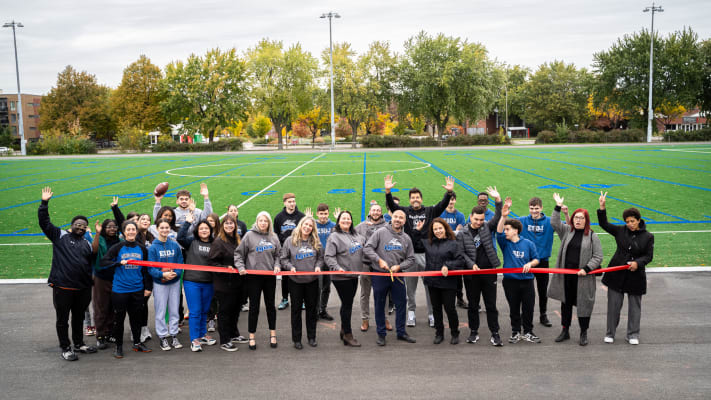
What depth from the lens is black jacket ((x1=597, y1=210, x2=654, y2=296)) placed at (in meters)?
6.50

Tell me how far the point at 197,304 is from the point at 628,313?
5690 mm

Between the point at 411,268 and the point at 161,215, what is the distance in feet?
12.2

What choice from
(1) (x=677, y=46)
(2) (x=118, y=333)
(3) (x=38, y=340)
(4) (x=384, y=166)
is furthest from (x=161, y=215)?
(1) (x=677, y=46)

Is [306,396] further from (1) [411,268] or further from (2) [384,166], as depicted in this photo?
(2) [384,166]

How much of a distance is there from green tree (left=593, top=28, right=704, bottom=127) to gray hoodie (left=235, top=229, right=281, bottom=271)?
64.6 meters

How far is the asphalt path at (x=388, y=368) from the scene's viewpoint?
5.36 metres

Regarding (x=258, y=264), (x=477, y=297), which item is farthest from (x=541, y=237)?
(x=258, y=264)

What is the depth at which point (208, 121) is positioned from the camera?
61125mm

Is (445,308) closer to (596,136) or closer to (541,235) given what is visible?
(541,235)

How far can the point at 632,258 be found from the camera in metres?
6.62

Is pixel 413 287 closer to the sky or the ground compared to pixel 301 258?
closer to the ground

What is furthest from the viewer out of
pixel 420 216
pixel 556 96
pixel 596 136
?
pixel 556 96

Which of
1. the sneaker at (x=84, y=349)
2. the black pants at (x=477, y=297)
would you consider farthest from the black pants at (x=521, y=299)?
the sneaker at (x=84, y=349)

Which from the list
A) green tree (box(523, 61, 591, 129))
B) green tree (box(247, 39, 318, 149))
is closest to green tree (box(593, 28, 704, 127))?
green tree (box(523, 61, 591, 129))
